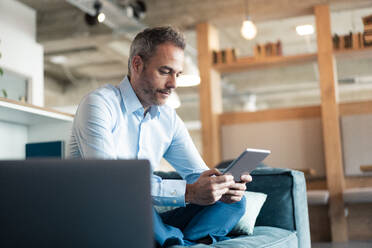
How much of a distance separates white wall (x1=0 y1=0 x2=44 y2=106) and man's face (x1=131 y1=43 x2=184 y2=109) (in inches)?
183

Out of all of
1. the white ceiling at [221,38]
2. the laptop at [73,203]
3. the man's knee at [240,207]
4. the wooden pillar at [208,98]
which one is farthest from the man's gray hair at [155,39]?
the white ceiling at [221,38]

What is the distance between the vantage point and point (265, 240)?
6.51 feet

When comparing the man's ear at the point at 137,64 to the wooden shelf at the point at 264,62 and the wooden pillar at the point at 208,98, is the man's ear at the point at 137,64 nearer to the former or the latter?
the wooden pillar at the point at 208,98

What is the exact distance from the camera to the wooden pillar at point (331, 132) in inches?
201

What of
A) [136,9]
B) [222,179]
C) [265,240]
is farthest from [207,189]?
[136,9]

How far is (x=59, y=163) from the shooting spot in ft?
3.38

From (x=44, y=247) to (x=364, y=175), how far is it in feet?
15.2

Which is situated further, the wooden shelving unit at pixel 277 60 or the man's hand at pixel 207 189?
the wooden shelving unit at pixel 277 60

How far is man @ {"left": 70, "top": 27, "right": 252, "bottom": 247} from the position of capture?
170 cm

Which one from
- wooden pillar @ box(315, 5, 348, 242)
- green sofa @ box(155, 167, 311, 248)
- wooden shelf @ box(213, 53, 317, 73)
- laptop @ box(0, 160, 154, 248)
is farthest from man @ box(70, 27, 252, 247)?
wooden shelf @ box(213, 53, 317, 73)

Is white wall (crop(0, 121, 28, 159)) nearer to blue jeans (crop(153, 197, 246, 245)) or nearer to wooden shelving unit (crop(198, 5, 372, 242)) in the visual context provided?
blue jeans (crop(153, 197, 246, 245))

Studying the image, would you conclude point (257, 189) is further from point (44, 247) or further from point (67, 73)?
point (67, 73)

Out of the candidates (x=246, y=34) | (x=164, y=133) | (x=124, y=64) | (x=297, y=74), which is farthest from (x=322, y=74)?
(x=297, y=74)

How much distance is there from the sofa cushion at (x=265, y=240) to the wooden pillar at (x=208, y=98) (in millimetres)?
3415
